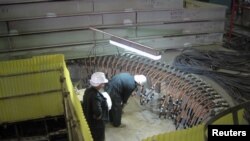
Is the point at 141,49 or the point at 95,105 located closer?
the point at 141,49

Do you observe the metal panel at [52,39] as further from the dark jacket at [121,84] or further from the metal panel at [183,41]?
the dark jacket at [121,84]

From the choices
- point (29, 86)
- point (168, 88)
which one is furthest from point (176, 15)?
point (29, 86)

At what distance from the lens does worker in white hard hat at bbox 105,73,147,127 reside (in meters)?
5.50

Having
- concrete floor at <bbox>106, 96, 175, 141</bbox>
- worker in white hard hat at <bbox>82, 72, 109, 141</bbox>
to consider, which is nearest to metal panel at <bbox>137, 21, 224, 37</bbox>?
concrete floor at <bbox>106, 96, 175, 141</bbox>

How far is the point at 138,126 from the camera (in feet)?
18.5

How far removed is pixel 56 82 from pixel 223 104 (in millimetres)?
2821

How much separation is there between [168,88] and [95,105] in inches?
67.7

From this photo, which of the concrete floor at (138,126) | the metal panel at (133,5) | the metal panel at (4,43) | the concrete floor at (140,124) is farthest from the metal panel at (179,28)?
the metal panel at (4,43)

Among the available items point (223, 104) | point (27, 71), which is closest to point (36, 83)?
point (27, 71)

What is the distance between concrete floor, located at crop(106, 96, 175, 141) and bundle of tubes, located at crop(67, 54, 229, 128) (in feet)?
0.50

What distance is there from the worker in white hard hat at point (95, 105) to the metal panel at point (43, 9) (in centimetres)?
228

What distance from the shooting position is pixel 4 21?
6.17m

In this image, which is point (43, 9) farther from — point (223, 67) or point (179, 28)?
point (223, 67)

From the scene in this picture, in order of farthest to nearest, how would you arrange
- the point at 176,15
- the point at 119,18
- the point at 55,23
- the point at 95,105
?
the point at 176,15 < the point at 119,18 < the point at 55,23 < the point at 95,105
